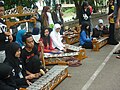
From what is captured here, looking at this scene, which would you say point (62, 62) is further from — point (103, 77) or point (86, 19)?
point (86, 19)

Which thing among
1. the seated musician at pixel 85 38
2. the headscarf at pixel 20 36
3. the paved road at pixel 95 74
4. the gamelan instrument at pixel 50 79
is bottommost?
the paved road at pixel 95 74

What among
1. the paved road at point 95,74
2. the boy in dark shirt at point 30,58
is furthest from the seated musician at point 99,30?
the boy in dark shirt at point 30,58

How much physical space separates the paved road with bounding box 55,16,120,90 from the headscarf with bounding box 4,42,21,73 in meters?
1.27

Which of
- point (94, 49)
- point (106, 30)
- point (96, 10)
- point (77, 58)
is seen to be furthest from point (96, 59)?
point (96, 10)

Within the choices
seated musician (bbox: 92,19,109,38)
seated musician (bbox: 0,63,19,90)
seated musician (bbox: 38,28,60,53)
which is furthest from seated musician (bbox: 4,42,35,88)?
seated musician (bbox: 92,19,109,38)

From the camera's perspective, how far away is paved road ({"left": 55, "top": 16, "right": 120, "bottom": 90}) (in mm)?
5977

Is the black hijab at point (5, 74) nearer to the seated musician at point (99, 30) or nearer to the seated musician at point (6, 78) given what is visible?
the seated musician at point (6, 78)

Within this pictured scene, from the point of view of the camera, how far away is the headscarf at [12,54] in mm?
4934

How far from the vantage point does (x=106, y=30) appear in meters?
11.0

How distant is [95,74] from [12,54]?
103 inches

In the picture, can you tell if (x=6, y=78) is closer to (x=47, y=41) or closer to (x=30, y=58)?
(x=30, y=58)

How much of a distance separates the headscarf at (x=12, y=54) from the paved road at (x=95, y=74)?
49.8 inches

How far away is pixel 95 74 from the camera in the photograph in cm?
684

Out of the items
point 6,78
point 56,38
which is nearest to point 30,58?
point 6,78
